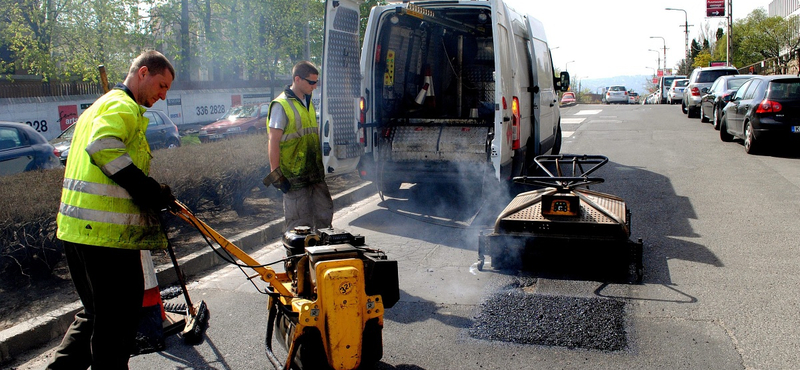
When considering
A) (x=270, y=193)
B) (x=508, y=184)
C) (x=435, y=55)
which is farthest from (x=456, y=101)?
(x=270, y=193)

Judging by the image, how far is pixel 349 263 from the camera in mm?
3205

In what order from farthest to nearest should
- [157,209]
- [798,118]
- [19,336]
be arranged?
[798,118], [19,336], [157,209]

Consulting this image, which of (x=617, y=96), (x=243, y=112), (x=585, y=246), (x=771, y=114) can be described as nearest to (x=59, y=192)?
(x=585, y=246)

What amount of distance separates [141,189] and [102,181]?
19 cm

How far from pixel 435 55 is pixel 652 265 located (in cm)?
474

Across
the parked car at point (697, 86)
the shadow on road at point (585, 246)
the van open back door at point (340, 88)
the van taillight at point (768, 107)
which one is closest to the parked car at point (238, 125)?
the shadow on road at point (585, 246)

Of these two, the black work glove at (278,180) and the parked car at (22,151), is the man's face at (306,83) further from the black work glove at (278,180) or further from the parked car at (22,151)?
the parked car at (22,151)

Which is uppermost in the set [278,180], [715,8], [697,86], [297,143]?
[715,8]

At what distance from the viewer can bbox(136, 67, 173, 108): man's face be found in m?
3.20

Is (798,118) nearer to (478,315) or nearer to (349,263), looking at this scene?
(478,315)

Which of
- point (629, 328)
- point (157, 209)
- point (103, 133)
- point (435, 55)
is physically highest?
point (435, 55)

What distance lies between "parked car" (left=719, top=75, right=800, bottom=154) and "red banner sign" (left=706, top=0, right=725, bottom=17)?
3493cm

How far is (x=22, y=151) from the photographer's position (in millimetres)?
10070

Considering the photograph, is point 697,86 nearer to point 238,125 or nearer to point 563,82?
point 563,82
